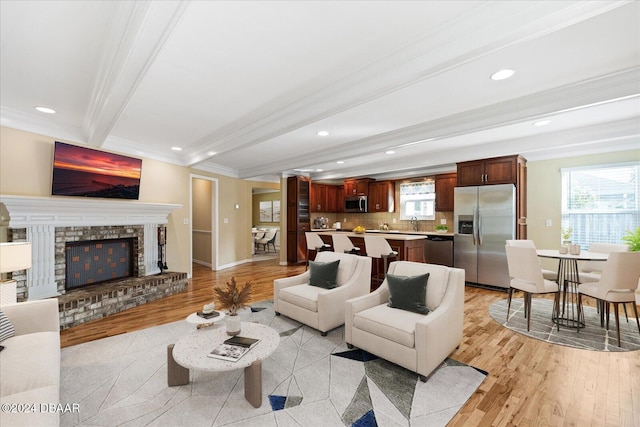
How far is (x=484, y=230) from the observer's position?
5254 mm

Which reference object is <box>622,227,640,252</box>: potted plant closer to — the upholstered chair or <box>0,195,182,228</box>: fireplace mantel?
the upholstered chair

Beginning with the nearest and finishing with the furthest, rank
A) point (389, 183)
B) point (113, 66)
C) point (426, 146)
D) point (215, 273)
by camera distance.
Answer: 1. point (113, 66)
2. point (426, 146)
3. point (215, 273)
4. point (389, 183)

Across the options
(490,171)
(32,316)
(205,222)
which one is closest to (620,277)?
(490,171)

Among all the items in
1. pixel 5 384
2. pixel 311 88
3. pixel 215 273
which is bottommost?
pixel 215 273

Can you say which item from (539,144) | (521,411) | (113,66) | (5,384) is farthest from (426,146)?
(5,384)

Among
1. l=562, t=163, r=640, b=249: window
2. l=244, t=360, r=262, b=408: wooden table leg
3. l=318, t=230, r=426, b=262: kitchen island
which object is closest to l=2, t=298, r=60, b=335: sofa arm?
l=244, t=360, r=262, b=408: wooden table leg

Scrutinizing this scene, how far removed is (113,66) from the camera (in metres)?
2.35

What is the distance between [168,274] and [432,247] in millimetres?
5229

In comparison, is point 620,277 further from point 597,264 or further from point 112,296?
point 112,296

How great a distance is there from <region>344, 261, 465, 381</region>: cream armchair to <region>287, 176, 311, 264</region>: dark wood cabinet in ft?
16.2

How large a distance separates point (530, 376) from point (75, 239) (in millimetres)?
5717

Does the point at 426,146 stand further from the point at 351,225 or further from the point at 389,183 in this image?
the point at 351,225

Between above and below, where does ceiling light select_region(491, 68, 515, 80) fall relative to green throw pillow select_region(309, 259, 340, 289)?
above

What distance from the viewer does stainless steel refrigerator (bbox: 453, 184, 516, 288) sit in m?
5.02
